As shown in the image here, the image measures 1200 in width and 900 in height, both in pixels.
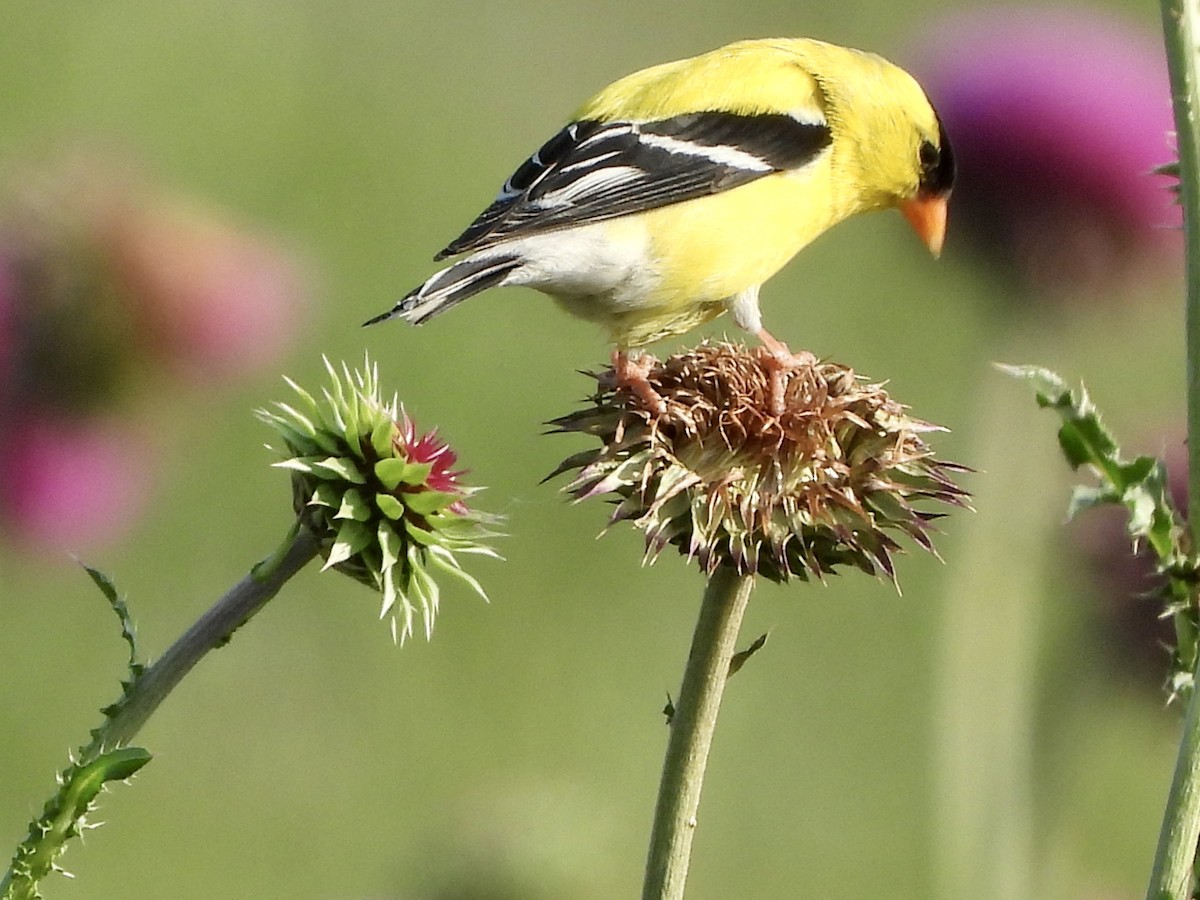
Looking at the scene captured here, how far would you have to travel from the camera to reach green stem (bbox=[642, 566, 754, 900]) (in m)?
1.39

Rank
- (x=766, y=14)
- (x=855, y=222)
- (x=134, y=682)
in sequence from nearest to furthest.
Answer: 1. (x=134, y=682)
2. (x=855, y=222)
3. (x=766, y=14)

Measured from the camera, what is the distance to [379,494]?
→ 1614 millimetres

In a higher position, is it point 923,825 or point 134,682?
point 923,825

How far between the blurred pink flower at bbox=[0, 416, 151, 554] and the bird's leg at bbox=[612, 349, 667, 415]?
85.6 inches

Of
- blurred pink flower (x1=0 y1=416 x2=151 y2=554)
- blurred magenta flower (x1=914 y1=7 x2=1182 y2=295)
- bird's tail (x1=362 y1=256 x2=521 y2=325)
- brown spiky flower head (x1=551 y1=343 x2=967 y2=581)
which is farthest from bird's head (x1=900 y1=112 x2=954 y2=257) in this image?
blurred pink flower (x1=0 y1=416 x2=151 y2=554)

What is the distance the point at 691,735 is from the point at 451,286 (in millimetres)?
940

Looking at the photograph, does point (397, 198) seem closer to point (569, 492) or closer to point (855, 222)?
point (855, 222)

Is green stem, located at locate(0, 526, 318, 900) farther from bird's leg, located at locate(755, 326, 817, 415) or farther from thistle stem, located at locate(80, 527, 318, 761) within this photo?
bird's leg, located at locate(755, 326, 817, 415)

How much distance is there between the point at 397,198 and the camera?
25.8 feet

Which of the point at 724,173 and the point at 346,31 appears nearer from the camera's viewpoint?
the point at 724,173

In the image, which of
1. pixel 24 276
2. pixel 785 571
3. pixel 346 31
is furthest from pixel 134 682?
pixel 346 31

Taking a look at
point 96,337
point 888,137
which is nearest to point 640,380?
point 888,137

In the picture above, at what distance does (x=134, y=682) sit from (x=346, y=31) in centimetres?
846

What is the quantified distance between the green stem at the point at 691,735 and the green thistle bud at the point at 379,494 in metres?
0.22
